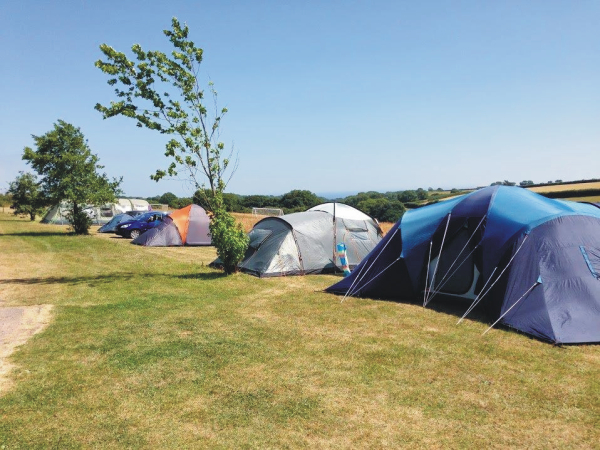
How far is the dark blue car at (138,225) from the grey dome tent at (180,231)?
3.59 meters

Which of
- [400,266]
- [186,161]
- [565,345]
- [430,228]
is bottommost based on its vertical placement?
[565,345]

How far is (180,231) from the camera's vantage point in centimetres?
2173

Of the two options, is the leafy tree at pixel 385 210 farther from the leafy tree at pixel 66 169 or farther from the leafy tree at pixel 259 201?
the leafy tree at pixel 259 201

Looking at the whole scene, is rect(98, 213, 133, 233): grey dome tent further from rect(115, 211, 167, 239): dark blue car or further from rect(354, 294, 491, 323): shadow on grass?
rect(354, 294, 491, 323): shadow on grass

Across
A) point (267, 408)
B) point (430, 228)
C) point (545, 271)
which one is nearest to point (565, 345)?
point (545, 271)

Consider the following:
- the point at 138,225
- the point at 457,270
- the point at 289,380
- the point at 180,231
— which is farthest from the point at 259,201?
the point at 289,380

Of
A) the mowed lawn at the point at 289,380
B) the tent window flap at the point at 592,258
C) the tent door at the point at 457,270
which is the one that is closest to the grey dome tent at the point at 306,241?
the mowed lawn at the point at 289,380

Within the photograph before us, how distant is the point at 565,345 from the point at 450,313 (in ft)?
7.46

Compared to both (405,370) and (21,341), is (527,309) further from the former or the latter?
(21,341)

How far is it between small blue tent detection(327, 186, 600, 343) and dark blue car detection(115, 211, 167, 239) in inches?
730

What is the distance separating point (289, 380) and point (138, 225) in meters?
22.8

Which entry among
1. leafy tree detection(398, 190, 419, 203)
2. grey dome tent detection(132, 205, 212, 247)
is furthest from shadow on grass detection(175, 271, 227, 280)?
leafy tree detection(398, 190, 419, 203)

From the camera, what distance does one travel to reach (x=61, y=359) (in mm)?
6305

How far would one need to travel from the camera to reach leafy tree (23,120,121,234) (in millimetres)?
25141
